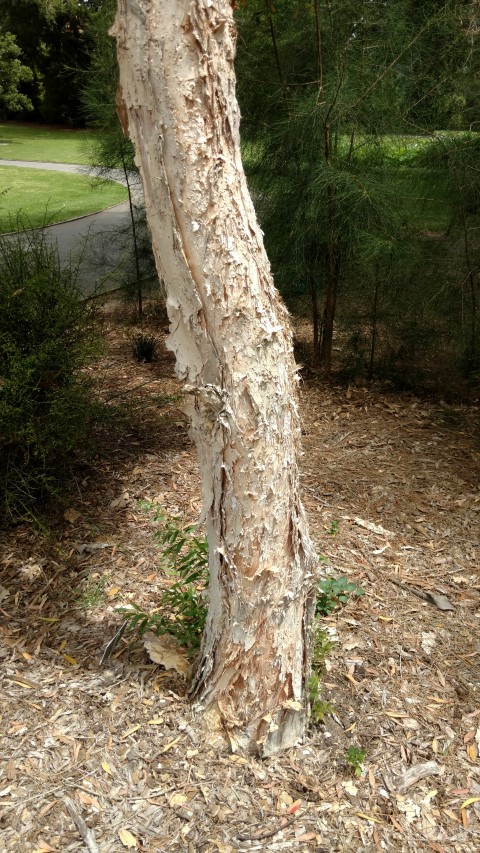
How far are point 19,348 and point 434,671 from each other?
7.06ft

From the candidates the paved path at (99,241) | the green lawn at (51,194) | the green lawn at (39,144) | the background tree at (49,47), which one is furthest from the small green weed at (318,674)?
the background tree at (49,47)

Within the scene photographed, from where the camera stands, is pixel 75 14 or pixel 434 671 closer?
pixel 434 671

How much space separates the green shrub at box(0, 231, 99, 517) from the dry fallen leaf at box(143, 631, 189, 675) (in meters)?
0.98

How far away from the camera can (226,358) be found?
1861mm

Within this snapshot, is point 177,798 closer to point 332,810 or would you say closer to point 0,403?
point 332,810

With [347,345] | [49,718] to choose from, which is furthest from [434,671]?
[347,345]

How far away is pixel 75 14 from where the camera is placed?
15836 mm

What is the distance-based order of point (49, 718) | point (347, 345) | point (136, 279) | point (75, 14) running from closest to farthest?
1. point (49, 718)
2. point (347, 345)
3. point (136, 279)
4. point (75, 14)

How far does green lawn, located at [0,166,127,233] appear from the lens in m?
10.7

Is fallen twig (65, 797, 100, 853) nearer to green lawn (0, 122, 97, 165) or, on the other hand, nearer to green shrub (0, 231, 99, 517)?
green shrub (0, 231, 99, 517)

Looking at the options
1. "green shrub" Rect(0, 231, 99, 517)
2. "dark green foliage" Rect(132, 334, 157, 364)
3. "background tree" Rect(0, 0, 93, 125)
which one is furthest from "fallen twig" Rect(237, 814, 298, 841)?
"background tree" Rect(0, 0, 93, 125)

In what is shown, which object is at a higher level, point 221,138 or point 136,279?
point 221,138

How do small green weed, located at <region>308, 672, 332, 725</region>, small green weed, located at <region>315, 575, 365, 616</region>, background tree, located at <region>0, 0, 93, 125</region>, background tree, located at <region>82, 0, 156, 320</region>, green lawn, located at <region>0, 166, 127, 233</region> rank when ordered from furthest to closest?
background tree, located at <region>0, 0, 93, 125</region>, green lawn, located at <region>0, 166, 127, 233</region>, background tree, located at <region>82, 0, 156, 320</region>, small green weed, located at <region>315, 575, 365, 616</region>, small green weed, located at <region>308, 672, 332, 725</region>

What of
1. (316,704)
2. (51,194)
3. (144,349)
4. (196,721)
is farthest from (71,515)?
(51,194)
